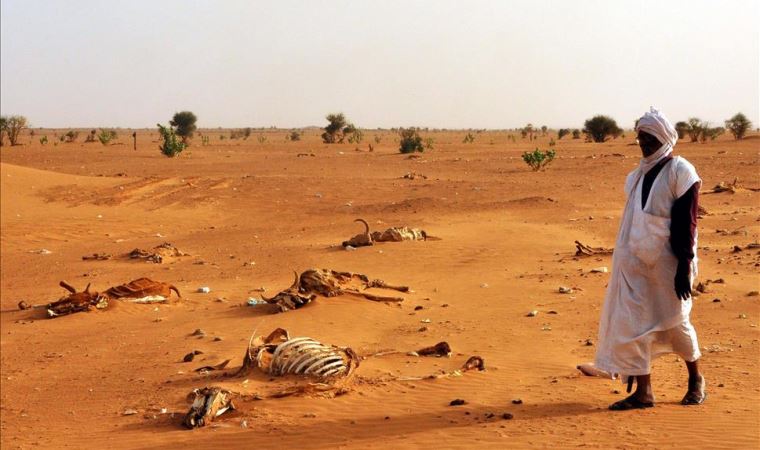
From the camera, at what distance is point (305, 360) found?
7633 millimetres

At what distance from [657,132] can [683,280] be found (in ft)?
3.20

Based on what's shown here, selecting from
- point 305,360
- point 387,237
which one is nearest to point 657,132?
point 305,360

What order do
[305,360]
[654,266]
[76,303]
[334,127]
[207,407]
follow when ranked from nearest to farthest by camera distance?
[654,266] < [207,407] < [305,360] < [76,303] < [334,127]

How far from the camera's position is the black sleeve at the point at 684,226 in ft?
18.6

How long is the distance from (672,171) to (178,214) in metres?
17.2

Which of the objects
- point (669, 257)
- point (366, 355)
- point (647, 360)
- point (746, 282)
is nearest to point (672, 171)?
point (669, 257)

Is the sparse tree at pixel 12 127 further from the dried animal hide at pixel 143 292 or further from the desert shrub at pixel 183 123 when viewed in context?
the dried animal hide at pixel 143 292

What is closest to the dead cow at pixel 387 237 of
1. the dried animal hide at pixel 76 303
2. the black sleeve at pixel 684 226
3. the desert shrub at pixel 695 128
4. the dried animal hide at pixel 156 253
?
the dried animal hide at pixel 156 253

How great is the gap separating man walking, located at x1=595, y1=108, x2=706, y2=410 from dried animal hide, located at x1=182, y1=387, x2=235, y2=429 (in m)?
2.79

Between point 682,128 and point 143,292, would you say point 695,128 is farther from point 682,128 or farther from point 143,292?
point 143,292

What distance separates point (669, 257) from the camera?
18.9 feet

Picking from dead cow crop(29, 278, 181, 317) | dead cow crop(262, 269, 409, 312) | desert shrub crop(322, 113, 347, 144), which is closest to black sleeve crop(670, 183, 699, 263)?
dead cow crop(262, 269, 409, 312)

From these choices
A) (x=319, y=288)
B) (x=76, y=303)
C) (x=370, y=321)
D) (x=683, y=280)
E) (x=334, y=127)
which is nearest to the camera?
(x=683, y=280)

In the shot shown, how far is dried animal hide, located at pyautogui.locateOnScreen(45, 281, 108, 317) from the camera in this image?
11.4 meters
